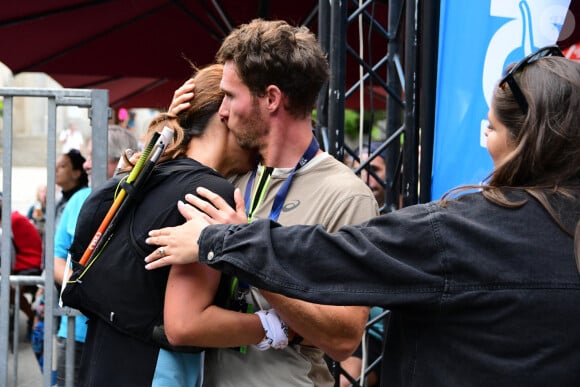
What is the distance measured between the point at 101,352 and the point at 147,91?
29.4 feet

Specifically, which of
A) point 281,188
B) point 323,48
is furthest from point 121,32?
point 281,188

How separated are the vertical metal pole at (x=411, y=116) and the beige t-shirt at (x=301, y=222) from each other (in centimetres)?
129

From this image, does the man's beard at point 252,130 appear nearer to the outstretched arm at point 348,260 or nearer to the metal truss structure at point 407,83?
the outstretched arm at point 348,260

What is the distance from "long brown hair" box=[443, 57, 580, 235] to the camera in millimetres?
1600

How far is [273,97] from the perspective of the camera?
2.33 meters

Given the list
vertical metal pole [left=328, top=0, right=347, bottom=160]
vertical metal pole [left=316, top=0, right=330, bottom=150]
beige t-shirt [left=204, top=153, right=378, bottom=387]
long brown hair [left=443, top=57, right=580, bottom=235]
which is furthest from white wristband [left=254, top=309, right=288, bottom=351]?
vertical metal pole [left=316, top=0, right=330, bottom=150]

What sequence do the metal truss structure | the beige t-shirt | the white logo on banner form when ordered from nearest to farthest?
the beige t-shirt < the white logo on banner < the metal truss structure

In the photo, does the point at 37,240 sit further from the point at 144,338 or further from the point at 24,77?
the point at 24,77

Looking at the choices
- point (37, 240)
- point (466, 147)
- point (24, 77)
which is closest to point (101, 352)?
point (466, 147)

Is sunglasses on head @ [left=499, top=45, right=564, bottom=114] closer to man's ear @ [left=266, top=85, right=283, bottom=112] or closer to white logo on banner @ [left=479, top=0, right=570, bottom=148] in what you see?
man's ear @ [left=266, top=85, right=283, bottom=112]

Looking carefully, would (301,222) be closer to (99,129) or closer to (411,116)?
(99,129)

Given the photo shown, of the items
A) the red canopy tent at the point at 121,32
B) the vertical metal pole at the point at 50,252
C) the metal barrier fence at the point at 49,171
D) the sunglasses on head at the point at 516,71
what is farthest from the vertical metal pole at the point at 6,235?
the red canopy tent at the point at 121,32

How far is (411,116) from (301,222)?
156 cm

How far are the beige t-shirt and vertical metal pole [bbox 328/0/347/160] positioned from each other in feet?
4.53
